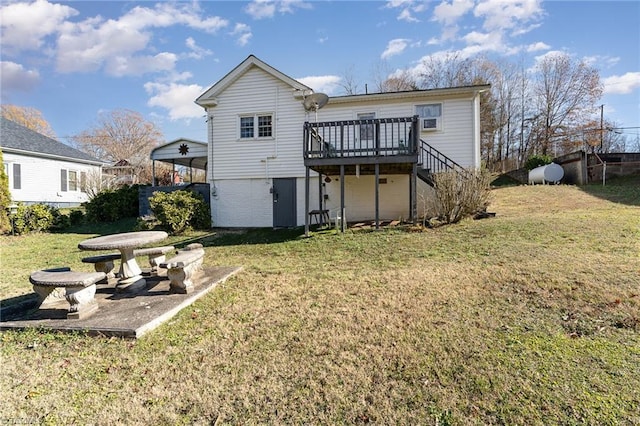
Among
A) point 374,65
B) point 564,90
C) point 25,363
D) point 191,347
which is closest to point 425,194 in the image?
point 191,347

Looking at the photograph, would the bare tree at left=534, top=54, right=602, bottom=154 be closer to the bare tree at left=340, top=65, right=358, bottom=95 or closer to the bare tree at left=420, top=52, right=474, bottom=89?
the bare tree at left=420, top=52, right=474, bottom=89

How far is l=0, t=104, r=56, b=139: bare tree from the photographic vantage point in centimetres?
3909

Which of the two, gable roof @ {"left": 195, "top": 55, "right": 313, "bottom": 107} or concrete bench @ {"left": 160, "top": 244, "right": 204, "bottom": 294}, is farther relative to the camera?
gable roof @ {"left": 195, "top": 55, "right": 313, "bottom": 107}

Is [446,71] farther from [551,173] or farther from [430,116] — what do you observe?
[430,116]

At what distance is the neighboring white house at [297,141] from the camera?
12.1 meters

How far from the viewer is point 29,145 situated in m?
20.7

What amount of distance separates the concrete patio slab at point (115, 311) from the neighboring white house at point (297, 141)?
7402mm

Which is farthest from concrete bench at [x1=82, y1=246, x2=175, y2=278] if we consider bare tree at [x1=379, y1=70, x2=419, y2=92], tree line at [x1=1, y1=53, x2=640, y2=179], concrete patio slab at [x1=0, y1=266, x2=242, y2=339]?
bare tree at [x1=379, y1=70, x2=419, y2=92]

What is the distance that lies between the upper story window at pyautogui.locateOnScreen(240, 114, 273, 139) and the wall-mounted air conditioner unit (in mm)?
5928

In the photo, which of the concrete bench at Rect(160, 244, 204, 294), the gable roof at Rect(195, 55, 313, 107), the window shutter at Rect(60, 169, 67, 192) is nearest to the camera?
the concrete bench at Rect(160, 244, 204, 294)

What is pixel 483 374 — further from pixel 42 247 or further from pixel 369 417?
pixel 42 247

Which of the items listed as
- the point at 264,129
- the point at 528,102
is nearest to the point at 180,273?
the point at 264,129

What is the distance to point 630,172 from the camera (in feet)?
55.8

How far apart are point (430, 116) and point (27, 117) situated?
48652 mm
